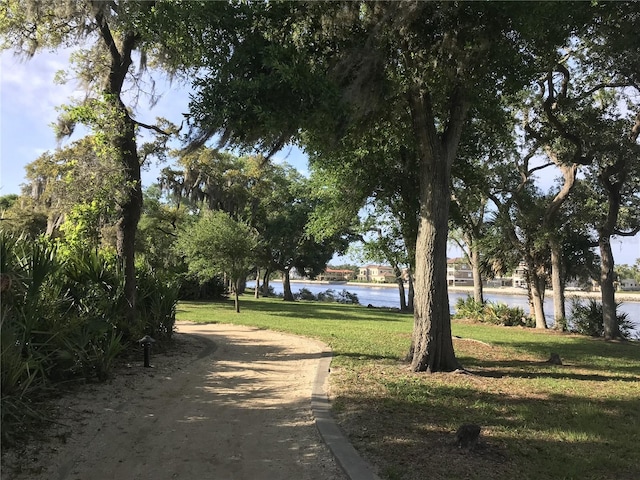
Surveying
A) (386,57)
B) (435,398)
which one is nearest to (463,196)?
(386,57)

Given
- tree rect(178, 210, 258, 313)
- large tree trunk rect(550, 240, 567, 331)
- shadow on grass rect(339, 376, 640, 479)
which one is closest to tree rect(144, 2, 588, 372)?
shadow on grass rect(339, 376, 640, 479)

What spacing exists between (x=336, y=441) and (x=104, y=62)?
9388 millimetres

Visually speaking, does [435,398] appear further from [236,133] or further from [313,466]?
[236,133]

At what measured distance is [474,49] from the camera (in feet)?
25.3

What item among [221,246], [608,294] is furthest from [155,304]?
[608,294]

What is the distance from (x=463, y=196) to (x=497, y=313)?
8.48 metres

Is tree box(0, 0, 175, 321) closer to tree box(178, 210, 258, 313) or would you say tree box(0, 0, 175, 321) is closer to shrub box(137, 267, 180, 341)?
shrub box(137, 267, 180, 341)

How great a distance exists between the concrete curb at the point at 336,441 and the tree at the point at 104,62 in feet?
14.5

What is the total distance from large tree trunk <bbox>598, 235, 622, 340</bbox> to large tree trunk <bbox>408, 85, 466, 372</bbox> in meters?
12.7

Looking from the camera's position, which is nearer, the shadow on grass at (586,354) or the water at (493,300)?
the shadow on grass at (586,354)

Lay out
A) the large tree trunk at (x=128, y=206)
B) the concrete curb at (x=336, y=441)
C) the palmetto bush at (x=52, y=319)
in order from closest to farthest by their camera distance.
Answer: the concrete curb at (x=336, y=441) → the palmetto bush at (x=52, y=319) → the large tree trunk at (x=128, y=206)

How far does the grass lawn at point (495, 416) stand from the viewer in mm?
4027

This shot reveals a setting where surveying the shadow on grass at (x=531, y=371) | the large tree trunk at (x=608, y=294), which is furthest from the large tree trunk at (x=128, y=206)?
the large tree trunk at (x=608, y=294)

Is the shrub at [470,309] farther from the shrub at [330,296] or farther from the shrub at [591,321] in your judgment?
the shrub at [330,296]
